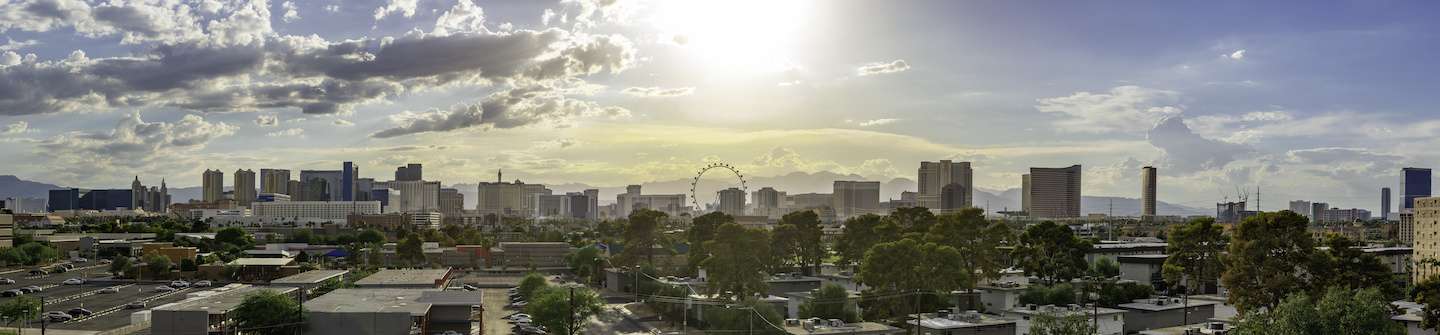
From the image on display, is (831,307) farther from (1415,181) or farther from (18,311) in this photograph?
(1415,181)

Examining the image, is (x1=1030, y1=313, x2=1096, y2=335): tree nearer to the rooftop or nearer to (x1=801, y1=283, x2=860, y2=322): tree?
(x1=801, y1=283, x2=860, y2=322): tree

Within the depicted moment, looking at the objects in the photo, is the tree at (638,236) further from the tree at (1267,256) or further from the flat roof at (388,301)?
the tree at (1267,256)

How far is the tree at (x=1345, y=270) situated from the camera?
31641 mm

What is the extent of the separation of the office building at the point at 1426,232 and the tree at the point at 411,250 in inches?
2418

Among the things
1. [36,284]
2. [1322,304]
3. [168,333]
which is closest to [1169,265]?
[1322,304]

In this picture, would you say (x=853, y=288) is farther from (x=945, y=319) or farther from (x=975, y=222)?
(x=945, y=319)

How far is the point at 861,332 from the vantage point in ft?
98.5

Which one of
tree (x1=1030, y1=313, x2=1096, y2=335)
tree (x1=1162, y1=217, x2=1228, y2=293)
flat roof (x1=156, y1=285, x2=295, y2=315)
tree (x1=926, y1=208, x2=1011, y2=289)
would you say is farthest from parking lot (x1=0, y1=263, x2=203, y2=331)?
tree (x1=1162, y1=217, x2=1228, y2=293)

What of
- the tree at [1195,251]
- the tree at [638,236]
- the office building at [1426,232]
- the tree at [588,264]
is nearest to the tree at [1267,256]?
the tree at [1195,251]

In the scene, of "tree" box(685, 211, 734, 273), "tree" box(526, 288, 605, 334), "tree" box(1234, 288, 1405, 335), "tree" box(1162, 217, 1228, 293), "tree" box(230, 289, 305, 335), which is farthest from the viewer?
"tree" box(685, 211, 734, 273)

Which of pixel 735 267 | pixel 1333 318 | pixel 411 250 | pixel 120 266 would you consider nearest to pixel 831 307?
pixel 735 267

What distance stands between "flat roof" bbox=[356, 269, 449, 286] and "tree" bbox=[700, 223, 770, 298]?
13557mm

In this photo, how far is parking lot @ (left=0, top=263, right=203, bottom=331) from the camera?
3997 cm

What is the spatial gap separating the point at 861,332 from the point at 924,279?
8.22 metres
